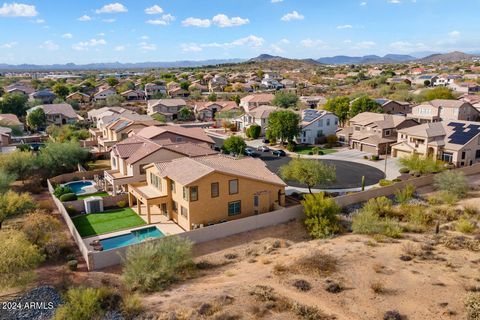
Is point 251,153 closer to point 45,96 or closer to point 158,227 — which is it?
point 158,227

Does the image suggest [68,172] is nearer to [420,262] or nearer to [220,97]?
[420,262]

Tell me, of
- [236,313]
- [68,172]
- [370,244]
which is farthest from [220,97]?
[236,313]

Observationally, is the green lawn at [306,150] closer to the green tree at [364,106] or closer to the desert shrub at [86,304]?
the green tree at [364,106]

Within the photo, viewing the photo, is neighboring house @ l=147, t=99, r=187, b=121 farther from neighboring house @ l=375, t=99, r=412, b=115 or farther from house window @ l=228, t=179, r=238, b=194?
house window @ l=228, t=179, r=238, b=194

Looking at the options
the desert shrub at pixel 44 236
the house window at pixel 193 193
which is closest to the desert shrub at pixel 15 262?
the desert shrub at pixel 44 236

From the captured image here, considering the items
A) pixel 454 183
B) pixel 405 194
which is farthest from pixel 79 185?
pixel 454 183

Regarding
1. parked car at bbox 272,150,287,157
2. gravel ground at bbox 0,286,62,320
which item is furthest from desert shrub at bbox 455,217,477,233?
gravel ground at bbox 0,286,62,320

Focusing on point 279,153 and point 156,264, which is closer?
point 156,264
